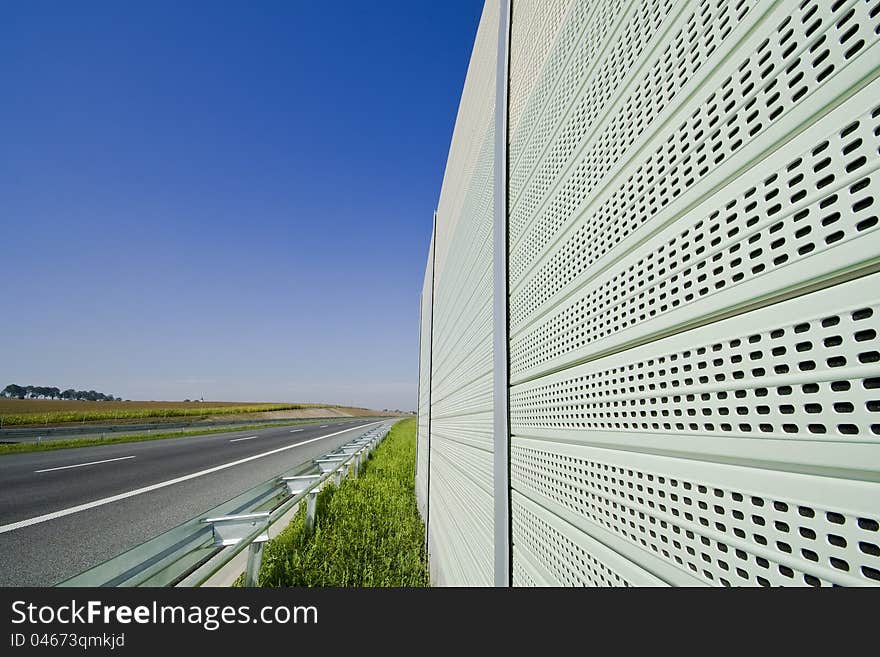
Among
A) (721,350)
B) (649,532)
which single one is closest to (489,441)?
(649,532)

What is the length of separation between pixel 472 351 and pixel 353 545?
126 inches

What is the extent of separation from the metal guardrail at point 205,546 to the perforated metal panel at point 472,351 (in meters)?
1.56

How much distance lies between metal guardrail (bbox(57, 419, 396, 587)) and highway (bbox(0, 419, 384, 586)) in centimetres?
219

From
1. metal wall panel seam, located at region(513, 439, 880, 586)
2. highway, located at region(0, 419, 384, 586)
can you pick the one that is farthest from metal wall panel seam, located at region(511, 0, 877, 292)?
highway, located at region(0, 419, 384, 586)

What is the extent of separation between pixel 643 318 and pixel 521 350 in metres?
1.08

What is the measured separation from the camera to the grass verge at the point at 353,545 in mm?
4160

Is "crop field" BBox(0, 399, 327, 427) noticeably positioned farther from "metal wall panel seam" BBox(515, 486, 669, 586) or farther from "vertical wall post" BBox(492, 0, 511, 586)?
"metal wall panel seam" BBox(515, 486, 669, 586)

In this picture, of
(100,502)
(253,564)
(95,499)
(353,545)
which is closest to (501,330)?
(253,564)

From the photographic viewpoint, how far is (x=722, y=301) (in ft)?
2.68

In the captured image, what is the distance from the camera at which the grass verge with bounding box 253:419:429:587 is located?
4.16 metres

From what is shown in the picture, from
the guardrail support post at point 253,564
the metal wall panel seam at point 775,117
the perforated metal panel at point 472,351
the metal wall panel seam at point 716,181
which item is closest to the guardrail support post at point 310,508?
the perforated metal panel at point 472,351

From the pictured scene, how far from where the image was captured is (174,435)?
24.8 meters

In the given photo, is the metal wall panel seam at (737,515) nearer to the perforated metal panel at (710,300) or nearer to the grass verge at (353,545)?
the perforated metal panel at (710,300)

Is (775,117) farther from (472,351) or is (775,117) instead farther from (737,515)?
(472,351)
